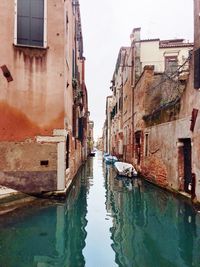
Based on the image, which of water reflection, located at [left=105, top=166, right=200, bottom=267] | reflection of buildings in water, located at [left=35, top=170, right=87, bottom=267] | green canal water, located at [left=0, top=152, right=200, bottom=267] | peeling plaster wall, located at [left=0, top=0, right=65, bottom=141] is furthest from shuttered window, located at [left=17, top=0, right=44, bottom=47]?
water reflection, located at [left=105, top=166, right=200, bottom=267]

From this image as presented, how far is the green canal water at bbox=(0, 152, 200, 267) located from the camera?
441 centimetres

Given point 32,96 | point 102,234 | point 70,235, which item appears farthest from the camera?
point 32,96

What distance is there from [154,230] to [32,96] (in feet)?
15.8

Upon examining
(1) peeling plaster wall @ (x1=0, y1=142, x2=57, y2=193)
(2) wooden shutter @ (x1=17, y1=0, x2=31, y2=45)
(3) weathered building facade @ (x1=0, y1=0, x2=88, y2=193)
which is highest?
(2) wooden shutter @ (x1=17, y1=0, x2=31, y2=45)

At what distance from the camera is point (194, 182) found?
7758 mm

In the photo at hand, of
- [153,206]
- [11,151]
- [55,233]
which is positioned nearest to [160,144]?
[153,206]

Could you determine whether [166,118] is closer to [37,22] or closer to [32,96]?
[32,96]

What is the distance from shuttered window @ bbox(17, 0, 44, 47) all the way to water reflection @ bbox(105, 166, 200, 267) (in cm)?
529

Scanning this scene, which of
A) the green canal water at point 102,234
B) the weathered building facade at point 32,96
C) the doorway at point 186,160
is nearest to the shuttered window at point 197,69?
the doorway at point 186,160

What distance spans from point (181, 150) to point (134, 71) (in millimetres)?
10050

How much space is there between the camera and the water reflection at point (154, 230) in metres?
4.52

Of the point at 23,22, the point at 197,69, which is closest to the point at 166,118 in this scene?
the point at 197,69

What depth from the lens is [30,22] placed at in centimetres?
828

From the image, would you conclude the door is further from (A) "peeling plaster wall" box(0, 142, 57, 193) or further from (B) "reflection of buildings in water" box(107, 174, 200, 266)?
(A) "peeling plaster wall" box(0, 142, 57, 193)
